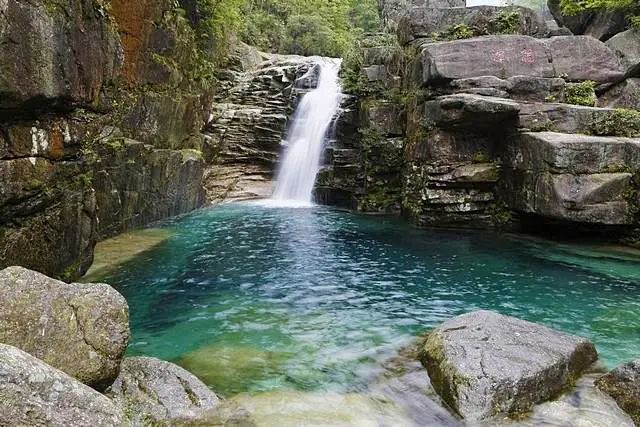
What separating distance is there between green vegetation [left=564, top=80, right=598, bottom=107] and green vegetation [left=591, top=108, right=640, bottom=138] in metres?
1.72

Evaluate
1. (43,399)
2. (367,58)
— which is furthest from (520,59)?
(43,399)

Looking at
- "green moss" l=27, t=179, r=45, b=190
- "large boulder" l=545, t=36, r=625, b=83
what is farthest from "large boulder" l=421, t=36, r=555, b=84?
"green moss" l=27, t=179, r=45, b=190

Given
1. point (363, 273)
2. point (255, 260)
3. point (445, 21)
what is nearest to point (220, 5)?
point (445, 21)

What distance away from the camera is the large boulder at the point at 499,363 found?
4.49m

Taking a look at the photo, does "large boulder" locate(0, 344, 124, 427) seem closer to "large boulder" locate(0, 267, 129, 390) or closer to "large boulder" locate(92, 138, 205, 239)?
"large boulder" locate(0, 267, 129, 390)

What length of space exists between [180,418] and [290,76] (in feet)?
67.6

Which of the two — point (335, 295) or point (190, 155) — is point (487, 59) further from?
point (190, 155)

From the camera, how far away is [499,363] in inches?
189

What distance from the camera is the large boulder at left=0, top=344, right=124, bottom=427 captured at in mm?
2631

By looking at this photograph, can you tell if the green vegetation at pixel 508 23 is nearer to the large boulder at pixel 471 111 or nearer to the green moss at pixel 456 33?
the green moss at pixel 456 33

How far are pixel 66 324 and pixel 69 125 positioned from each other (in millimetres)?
4573

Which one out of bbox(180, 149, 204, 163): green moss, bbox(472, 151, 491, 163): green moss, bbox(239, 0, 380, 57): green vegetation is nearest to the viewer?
bbox(472, 151, 491, 163): green moss

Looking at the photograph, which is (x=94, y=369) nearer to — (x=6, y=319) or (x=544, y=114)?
(x=6, y=319)

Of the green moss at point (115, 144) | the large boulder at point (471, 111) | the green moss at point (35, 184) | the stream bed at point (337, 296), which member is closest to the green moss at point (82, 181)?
the green moss at point (35, 184)
